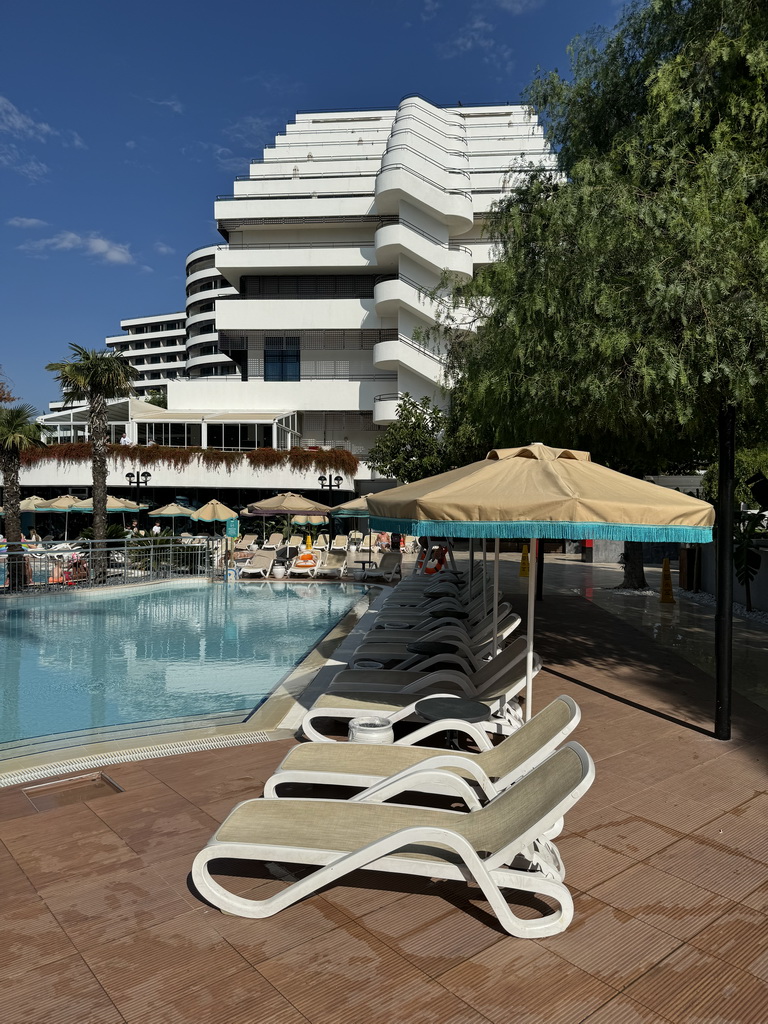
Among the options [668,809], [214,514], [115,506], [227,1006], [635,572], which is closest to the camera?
[227,1006]

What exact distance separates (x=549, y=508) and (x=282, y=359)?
43178 mm

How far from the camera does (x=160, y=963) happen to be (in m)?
3.11

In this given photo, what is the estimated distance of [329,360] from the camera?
150 ft

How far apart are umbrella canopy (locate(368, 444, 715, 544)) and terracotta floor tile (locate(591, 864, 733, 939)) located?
6.26ft

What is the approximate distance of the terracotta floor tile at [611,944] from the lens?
10.2 ft

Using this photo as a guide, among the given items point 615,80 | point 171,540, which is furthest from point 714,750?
point 171,540

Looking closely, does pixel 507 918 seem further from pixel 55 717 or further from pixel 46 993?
pixel 55 717

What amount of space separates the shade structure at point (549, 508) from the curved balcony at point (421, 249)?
3857 cm

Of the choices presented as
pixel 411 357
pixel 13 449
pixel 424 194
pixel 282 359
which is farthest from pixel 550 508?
pixel 282 359

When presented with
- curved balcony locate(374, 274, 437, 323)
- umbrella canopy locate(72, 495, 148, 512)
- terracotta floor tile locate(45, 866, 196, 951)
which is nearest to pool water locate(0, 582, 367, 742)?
terracotta floor tile locate(45, 866, 196, 951)

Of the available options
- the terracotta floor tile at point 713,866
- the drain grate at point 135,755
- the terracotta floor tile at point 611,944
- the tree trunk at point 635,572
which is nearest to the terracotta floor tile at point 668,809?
the terracotta floor tile at point 713,866

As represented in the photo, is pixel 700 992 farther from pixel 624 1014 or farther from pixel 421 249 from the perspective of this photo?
pixel 421 249

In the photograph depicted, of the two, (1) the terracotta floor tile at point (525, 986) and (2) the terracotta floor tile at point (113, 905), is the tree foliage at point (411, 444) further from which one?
(1) the terracotta floor tile at point (525, 986)

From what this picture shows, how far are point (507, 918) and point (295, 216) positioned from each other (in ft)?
155
